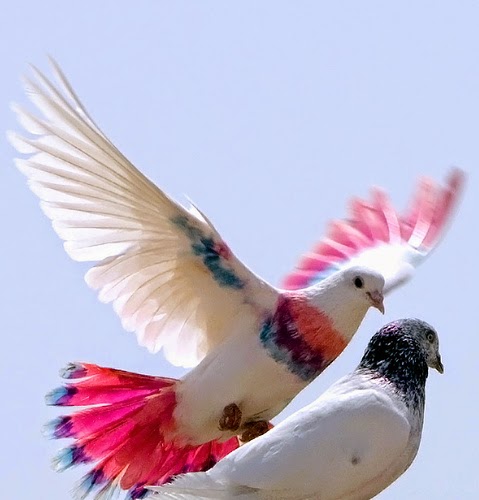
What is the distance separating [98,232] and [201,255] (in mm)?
404

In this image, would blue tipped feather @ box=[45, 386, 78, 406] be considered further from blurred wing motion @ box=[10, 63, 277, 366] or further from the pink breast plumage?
the pink breast plumage

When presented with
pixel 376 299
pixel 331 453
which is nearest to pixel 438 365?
pixel 376 299

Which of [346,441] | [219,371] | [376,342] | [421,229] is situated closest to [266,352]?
[219,371]

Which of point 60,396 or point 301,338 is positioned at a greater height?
point 60,396

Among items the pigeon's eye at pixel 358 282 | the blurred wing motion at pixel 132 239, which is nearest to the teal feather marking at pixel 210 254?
the blurred wing motion at pixel 132 239

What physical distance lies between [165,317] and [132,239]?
376mm

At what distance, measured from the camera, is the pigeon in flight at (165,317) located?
617 cm

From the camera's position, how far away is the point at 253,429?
6324 mm

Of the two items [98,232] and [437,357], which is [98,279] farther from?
[437,357]

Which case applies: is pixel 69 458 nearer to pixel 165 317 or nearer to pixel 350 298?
pixel 165 317

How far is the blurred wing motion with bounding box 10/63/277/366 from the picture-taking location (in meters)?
6.08

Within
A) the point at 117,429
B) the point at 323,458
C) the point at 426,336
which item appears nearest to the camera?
the point at 323,458

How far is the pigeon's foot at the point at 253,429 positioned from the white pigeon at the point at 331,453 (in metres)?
0.76

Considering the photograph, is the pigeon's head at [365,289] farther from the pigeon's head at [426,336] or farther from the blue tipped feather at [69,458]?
the blue tipped feather at [69,458]
